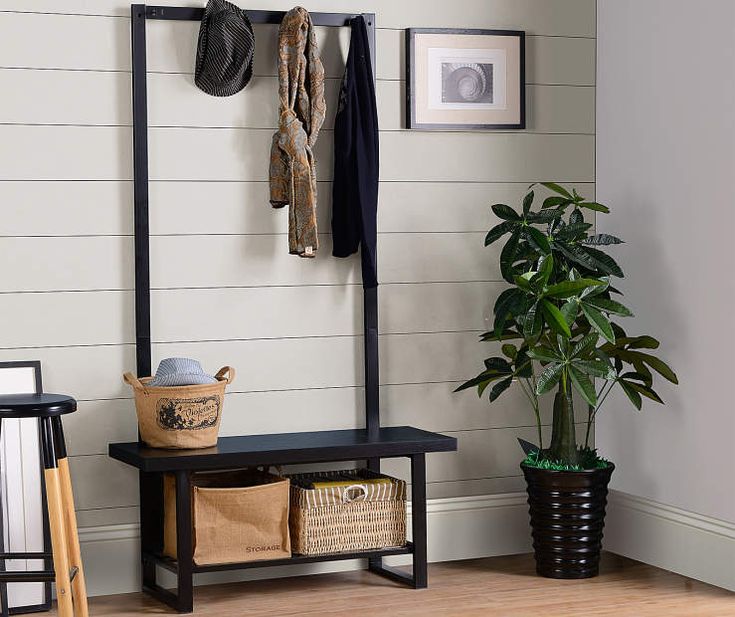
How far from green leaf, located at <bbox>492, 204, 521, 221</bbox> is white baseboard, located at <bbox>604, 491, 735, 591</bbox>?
1.10 metres

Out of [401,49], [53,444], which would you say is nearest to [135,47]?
[401,49]

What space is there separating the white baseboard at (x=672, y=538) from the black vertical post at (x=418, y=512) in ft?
2.75

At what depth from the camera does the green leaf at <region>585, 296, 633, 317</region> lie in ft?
12.3

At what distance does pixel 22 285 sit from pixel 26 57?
713 mm

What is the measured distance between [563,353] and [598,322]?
0.15 meters

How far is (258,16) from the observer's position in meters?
3.86

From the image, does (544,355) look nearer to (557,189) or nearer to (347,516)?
(557,189)

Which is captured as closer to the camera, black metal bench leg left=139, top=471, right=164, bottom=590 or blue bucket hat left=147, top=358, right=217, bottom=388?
blue bucket hat left=147, top=358, right=217, bottom=388

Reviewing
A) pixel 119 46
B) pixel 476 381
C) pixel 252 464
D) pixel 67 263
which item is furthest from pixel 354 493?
pixel 119 46

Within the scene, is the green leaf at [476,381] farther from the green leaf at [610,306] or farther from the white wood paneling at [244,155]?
the white wood paneling at [244,155]

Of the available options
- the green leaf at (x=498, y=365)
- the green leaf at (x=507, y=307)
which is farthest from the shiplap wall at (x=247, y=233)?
the green leaf at (x=507, y=307)

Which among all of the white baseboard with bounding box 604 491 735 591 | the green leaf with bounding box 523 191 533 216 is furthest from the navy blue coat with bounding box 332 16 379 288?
the white baseboard with bounding box 604 491 735 591

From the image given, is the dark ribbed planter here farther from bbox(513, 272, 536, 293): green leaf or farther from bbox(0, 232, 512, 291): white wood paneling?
bbox(0, 232, 512, 291): white wood paneling

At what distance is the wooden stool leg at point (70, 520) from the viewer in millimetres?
3072
